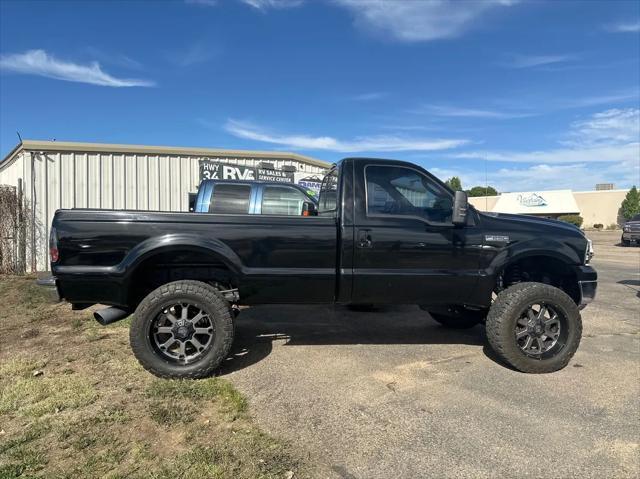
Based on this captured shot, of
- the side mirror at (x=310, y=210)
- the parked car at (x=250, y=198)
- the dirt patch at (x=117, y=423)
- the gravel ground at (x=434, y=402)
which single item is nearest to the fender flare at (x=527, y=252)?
the gravel ground at (x=434, y=402)

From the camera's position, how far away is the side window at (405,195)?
4.78 meters

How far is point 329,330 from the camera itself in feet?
20.6

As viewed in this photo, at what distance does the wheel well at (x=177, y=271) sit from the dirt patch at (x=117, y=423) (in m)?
0.77

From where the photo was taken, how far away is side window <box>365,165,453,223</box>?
4.78m

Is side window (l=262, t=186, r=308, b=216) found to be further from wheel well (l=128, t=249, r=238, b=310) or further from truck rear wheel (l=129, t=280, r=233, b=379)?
truck rear wheel (l=129, t=280, r=233, b=379)

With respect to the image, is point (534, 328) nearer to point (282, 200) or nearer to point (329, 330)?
point (329, 330)

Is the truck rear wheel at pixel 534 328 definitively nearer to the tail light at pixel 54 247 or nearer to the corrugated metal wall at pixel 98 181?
the tail light at pixel 54 247

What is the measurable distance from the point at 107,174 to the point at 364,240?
9.70 meters

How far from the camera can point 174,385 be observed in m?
4.11

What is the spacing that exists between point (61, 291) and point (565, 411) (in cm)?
442

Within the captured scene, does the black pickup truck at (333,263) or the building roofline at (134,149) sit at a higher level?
the building roofline at (134,149)

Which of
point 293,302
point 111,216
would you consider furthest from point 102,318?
point 293,302

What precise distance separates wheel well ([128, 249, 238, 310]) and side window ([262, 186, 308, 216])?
11.1 feet

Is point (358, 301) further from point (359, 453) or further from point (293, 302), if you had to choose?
point (359, 453)
